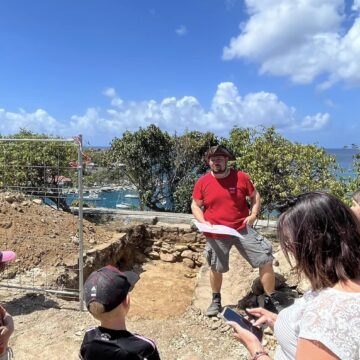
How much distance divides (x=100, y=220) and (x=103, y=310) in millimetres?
7026

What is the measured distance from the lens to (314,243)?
4.85 ft

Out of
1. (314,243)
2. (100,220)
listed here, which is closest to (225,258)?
(314,243)

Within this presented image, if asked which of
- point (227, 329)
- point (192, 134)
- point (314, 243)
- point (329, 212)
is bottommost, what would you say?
point (227, 329)

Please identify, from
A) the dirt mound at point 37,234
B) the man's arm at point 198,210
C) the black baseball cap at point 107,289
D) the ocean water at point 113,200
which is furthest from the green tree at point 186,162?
the black baseball cap at point 107,289

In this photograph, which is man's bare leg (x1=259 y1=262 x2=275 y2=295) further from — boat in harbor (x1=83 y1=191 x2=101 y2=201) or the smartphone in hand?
boat in harbor (x1=83 y1=191 x2=101 y2=201)

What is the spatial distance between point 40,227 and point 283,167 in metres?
4.32

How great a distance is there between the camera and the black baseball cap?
203 centimetres

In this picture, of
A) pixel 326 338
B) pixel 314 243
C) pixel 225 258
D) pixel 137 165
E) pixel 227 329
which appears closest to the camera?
pixel 326 338

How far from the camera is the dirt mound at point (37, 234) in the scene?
5977 mm

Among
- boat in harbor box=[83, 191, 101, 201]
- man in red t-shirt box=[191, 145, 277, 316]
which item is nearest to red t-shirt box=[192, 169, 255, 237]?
man in red t-shirt box=[191, 145, 277, 316]

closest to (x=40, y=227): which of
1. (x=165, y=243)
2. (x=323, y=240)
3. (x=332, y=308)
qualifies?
(x=165, y=243)

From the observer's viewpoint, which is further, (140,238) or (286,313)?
(140,238)

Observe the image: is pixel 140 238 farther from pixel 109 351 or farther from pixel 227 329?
pixel 109 351

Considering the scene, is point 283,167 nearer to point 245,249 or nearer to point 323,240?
point 245,249
